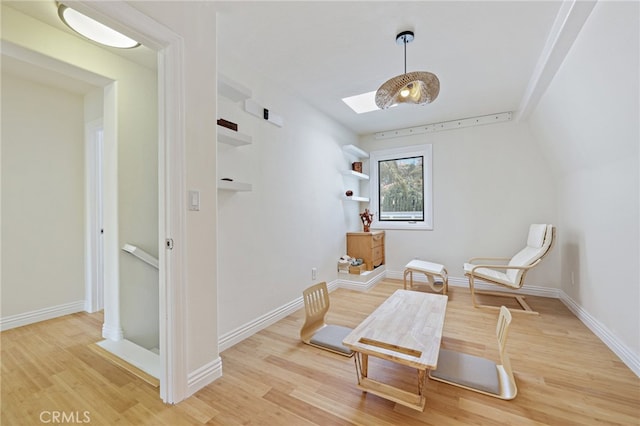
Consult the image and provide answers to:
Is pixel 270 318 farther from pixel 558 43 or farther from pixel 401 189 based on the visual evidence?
pixel 558 43

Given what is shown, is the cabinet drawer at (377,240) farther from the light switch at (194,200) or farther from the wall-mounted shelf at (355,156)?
the light switch at (194,200)

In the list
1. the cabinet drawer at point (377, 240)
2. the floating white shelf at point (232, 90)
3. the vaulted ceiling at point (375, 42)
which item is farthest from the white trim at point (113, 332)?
the cabinet drawer at point (377, 240)

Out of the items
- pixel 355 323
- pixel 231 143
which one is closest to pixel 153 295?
pixel 231 143

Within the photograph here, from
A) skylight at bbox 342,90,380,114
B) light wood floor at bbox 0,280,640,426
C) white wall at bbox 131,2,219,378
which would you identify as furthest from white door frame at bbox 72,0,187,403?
skylight at bbox 342,90,380,114

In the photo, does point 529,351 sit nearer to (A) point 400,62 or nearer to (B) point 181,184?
(A) point 400,62

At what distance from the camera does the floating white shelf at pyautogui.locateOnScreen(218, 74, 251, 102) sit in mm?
2148

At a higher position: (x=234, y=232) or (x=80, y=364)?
(x=234, y=232)

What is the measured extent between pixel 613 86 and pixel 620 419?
2.17 m

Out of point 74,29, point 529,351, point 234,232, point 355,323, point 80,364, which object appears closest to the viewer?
point 74,29

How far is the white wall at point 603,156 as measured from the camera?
1.76 metres

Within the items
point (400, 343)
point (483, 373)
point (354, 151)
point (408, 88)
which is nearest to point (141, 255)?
point (400, 343)

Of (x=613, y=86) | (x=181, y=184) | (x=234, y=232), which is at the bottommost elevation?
(x=234, y=232)

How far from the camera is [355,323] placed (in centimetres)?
281

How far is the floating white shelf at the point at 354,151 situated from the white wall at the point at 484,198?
61 cm
